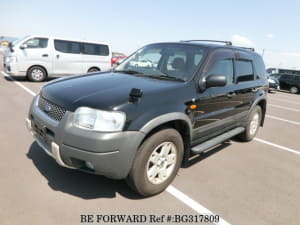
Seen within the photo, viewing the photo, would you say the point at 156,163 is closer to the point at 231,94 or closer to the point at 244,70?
the point at 231,94

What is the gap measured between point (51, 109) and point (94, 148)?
82cm

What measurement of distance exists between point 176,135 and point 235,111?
5.85ft

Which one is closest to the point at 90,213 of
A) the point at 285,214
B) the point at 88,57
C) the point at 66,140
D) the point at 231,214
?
the point at 66,140

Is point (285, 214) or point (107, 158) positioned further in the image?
point (285, 214)

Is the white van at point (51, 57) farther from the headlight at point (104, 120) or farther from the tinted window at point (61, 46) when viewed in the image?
the headlight at point (104, 120)

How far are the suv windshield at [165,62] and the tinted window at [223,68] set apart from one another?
0.28 m

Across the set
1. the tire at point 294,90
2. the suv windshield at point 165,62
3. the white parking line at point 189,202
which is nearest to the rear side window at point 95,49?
the suv windshield at point 165,62

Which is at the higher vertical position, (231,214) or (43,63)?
(43,63)

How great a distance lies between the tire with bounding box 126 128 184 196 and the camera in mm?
2396

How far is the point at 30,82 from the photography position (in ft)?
30.9

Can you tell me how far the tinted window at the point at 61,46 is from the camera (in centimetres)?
977

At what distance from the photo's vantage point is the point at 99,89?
2553mm

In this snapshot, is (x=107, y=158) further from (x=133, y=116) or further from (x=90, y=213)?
(x=90, y=213)

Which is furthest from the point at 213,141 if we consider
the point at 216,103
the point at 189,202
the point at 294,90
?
the point at 294,90
